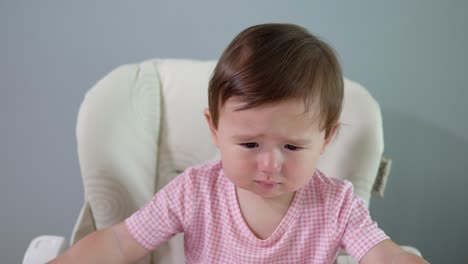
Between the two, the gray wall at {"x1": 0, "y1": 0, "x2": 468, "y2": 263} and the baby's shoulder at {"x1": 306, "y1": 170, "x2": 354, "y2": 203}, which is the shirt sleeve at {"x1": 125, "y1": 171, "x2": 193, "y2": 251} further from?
the gray wall at {"x1": 0, "y1": 0, "x2": 468, "y2": 263}

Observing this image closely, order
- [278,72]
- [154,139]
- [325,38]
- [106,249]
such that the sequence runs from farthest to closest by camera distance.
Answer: [325,38] → [154,139] → [106,249] → [278,72]

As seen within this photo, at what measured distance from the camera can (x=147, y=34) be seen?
1.16 meters

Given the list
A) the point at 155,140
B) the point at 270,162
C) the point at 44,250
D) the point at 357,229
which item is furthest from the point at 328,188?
the point at 44,250

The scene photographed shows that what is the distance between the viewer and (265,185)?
0.72m

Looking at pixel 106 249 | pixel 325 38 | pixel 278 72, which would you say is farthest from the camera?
pixel 325 38

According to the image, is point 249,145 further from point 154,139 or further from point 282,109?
point 154,139

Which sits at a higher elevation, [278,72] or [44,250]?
[278,72]

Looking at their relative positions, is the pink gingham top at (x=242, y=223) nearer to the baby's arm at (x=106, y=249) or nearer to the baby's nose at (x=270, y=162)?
the baby's arm at (x=106, y=249)

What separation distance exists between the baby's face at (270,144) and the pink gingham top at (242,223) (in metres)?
0.11

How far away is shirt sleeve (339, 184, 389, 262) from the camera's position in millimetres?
769

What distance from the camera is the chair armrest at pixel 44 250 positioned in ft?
2.60

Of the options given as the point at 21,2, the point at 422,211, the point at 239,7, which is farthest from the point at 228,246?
the point at 21,2

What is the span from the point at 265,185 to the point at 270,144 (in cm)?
7

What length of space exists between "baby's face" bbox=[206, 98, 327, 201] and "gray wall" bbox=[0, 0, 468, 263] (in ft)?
1.50
